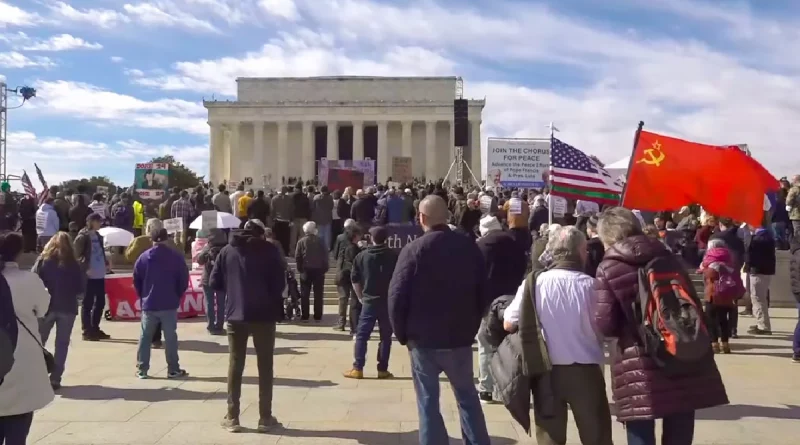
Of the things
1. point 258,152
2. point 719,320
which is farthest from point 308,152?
point 719,320

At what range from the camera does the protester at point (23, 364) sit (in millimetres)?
4492

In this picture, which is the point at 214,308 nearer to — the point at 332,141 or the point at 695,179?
the point at 695,179

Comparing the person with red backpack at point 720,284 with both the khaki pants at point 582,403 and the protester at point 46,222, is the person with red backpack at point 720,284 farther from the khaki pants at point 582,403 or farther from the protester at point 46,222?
the protester at point 46,222

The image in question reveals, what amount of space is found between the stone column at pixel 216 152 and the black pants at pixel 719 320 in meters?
57.3

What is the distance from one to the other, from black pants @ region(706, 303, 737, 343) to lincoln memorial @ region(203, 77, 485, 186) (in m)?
51.6

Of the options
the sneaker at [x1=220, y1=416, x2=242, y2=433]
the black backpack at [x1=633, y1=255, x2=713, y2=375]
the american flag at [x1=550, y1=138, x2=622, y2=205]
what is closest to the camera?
the black backpack at [x1=633, y1=255, x2=713, y2=375]

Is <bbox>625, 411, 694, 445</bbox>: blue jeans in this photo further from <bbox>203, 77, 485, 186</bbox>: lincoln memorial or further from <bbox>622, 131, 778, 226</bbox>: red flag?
<bbox>203, 77, 485, 186</bbox>: lincoln memorial

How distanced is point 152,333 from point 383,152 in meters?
55.6

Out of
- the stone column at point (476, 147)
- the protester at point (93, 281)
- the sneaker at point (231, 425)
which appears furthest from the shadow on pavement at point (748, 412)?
the stone column at point (476, 147)

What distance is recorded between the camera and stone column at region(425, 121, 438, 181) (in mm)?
63134

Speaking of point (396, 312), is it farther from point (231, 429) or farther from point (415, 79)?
point (415, 79)

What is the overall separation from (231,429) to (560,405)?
323 cm

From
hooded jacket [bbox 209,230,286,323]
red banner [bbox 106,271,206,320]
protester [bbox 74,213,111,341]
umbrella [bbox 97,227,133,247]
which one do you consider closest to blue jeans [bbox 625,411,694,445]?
hooded jacket [bbox 209,230,286,323]

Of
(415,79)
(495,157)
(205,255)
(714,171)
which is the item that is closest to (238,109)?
(415,79)
